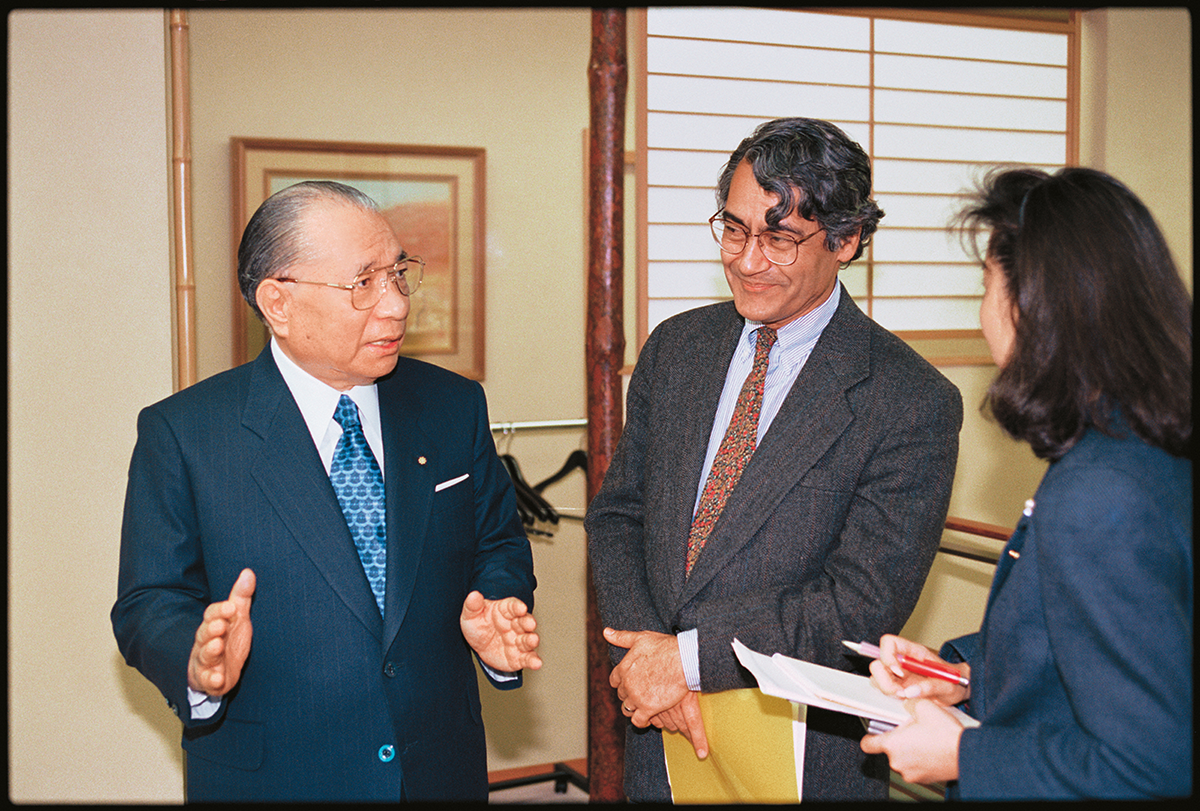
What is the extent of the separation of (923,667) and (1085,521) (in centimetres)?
41

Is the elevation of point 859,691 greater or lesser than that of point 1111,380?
lesser

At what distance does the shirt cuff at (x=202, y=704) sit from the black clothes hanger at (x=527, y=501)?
7.34 feet

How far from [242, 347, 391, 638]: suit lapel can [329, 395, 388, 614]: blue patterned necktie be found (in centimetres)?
3

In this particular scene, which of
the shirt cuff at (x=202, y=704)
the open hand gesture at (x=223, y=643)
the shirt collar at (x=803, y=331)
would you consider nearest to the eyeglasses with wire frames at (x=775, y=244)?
the shirt collar at (x=803, y=331)

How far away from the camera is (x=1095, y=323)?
108 cm

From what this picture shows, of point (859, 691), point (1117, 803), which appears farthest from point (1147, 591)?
point (859, 691)

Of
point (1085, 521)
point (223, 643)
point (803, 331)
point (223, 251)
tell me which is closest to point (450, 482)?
point (223, 643)

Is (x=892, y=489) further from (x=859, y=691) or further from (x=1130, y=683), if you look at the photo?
(x=1130, y=683)

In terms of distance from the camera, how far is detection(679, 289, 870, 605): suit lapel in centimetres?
164

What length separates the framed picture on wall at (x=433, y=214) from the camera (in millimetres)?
3480

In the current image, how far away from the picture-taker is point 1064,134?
3.72 metres

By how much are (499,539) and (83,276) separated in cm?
130

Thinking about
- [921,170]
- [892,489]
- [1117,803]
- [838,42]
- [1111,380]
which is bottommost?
[1117,803]

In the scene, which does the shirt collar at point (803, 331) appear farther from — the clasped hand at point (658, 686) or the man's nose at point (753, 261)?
the clasped hand at point (658, 686)
